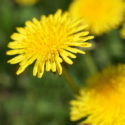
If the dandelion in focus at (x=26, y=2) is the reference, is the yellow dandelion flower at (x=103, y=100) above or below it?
below

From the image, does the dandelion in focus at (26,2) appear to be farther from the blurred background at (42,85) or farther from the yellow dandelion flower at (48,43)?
the yellow dandelion flower at (48,43)

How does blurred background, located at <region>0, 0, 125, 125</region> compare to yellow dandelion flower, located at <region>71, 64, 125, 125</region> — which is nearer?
yellow dandelion flower, located at <region>71, 64, 125, 125</region>

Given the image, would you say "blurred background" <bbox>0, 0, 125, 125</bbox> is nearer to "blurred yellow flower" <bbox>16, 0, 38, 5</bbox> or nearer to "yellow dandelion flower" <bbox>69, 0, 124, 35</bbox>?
"yellow dandelion flower" <bbox>69, 0, 124, 35</bbox>

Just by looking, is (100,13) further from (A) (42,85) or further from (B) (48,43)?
(B) (48,43)

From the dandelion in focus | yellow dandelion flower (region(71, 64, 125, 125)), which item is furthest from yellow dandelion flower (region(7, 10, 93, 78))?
the dandelion in focus

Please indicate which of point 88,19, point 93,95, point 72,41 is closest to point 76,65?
point 88,19

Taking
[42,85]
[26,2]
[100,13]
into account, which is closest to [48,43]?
[100,13]

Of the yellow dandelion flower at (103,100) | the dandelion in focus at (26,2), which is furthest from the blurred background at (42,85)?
the yellow dandelion flower at (103,100)
